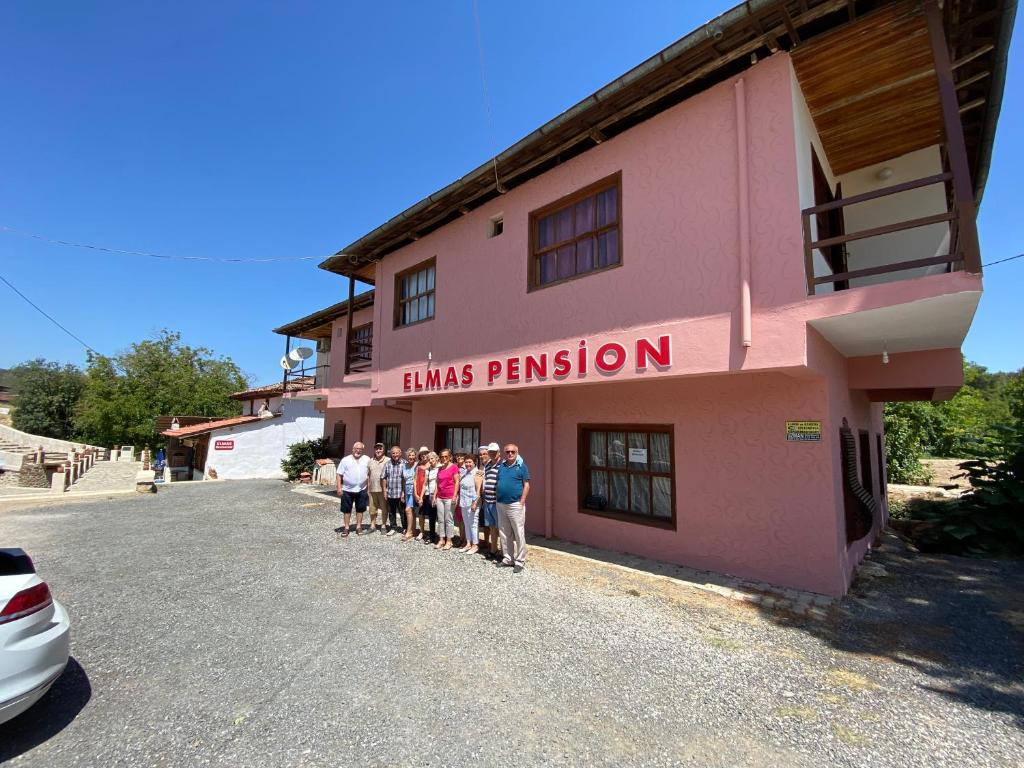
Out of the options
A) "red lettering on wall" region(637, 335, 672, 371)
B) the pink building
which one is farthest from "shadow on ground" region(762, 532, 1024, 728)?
"red lettering on wall" region(637, 335, 672, 371)

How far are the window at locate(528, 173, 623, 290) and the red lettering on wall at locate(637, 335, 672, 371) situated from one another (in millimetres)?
1417

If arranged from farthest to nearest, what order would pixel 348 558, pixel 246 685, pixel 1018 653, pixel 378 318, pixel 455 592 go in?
pixel 378 318 → pixel 348 558 → pixel 455 592 → pixel 1018 653 → pixel 246 685

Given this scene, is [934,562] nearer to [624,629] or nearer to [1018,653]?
[1018,653]

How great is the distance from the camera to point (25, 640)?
9.16 feet

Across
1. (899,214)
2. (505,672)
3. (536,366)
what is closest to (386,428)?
(536,366)

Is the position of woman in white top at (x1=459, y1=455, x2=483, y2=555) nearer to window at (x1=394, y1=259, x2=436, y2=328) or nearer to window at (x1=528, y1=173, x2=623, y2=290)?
window at (x1=528, y1=173, x2=623, y2=290)

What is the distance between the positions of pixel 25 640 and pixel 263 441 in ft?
68.6

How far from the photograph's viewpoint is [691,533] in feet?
21.2

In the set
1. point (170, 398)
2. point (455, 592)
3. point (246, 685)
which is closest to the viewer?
point (246, 685)

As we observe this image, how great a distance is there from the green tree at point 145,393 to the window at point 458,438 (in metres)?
33.3

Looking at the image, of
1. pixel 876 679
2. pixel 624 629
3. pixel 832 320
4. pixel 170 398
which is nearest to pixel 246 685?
pixel 624 629

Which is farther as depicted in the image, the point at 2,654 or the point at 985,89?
the point at 985,89

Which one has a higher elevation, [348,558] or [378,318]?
[378,318]

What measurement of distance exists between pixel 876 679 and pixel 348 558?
6.50 m
